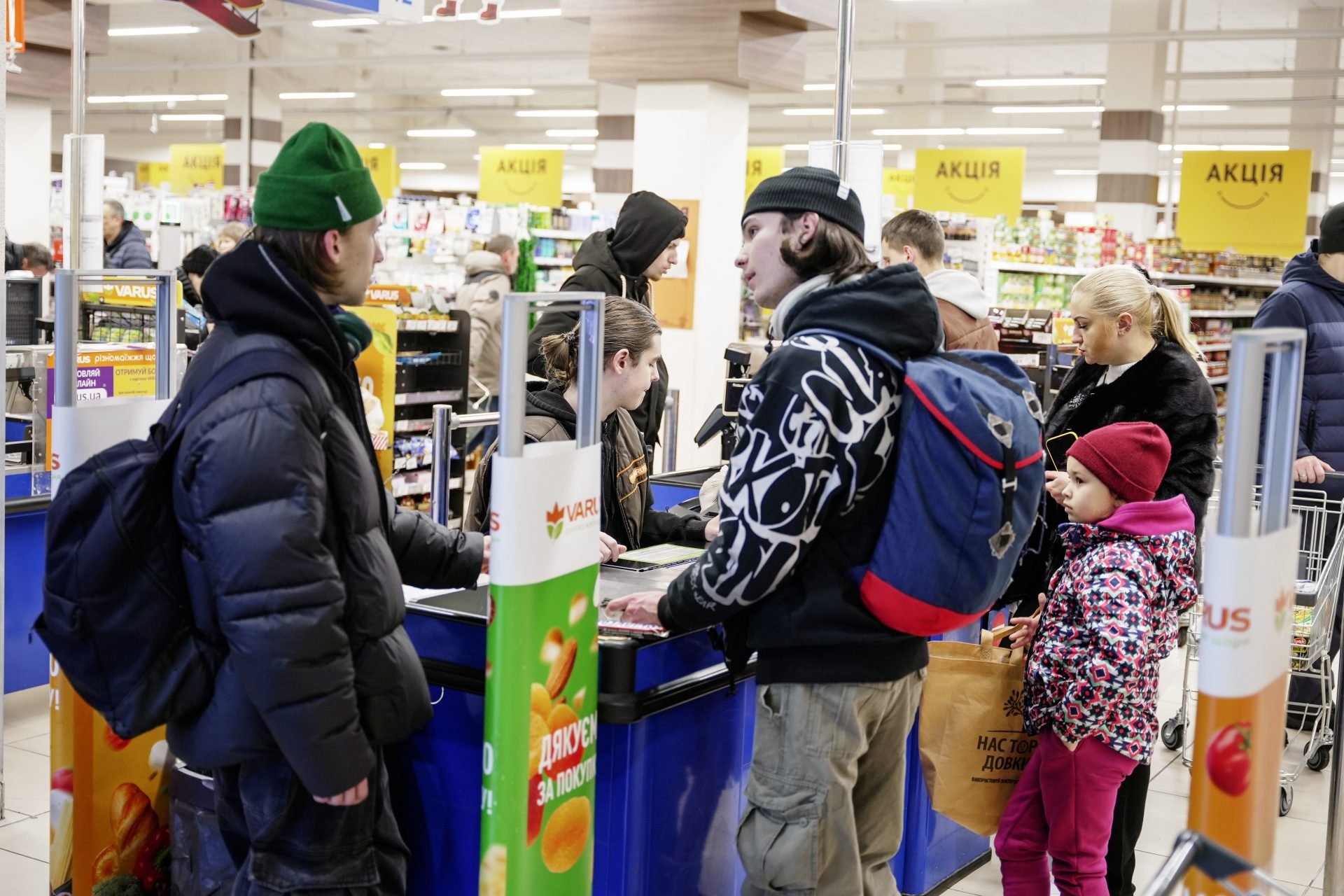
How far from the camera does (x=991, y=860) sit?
392cm

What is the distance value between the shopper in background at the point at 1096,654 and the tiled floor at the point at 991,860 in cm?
88

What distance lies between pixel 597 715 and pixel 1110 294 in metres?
1.97

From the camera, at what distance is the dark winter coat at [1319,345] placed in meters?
4.84

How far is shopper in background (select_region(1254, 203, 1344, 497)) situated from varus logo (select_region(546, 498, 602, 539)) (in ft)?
11.8

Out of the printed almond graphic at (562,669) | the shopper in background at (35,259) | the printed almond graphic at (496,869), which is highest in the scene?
the shopper in background at (35,259)

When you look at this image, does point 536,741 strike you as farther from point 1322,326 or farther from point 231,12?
point 1322,326

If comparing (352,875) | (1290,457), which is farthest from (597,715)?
(1290,457)

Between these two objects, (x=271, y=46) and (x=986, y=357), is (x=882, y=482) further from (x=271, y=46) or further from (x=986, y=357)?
(x=271, y=46)

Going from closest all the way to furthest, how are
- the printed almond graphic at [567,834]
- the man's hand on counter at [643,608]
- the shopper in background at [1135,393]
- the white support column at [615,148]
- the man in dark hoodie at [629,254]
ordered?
1. the printed almond graphic at [567,834]
2. the man's hand on counter at [643,608]
3. the shopper in background at [1135,393]
4. the man in dark hoodie at [629,254]
5. the white support column at [615,148]

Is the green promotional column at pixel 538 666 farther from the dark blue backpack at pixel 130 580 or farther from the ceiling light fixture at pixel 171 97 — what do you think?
the ceiling light fixture at pixel 171 97

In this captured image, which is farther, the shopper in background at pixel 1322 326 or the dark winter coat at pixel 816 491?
the shopper in background at pixel 1322 326

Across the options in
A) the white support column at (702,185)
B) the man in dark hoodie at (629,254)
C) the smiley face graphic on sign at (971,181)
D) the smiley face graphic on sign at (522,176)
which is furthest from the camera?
the smiley face graphic on sign at (522,176)

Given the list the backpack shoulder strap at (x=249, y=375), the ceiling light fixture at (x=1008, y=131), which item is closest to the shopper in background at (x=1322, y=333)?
the backpack shoulder strap at (x=249, y=375)

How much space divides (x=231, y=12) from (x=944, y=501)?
385 centimetres
